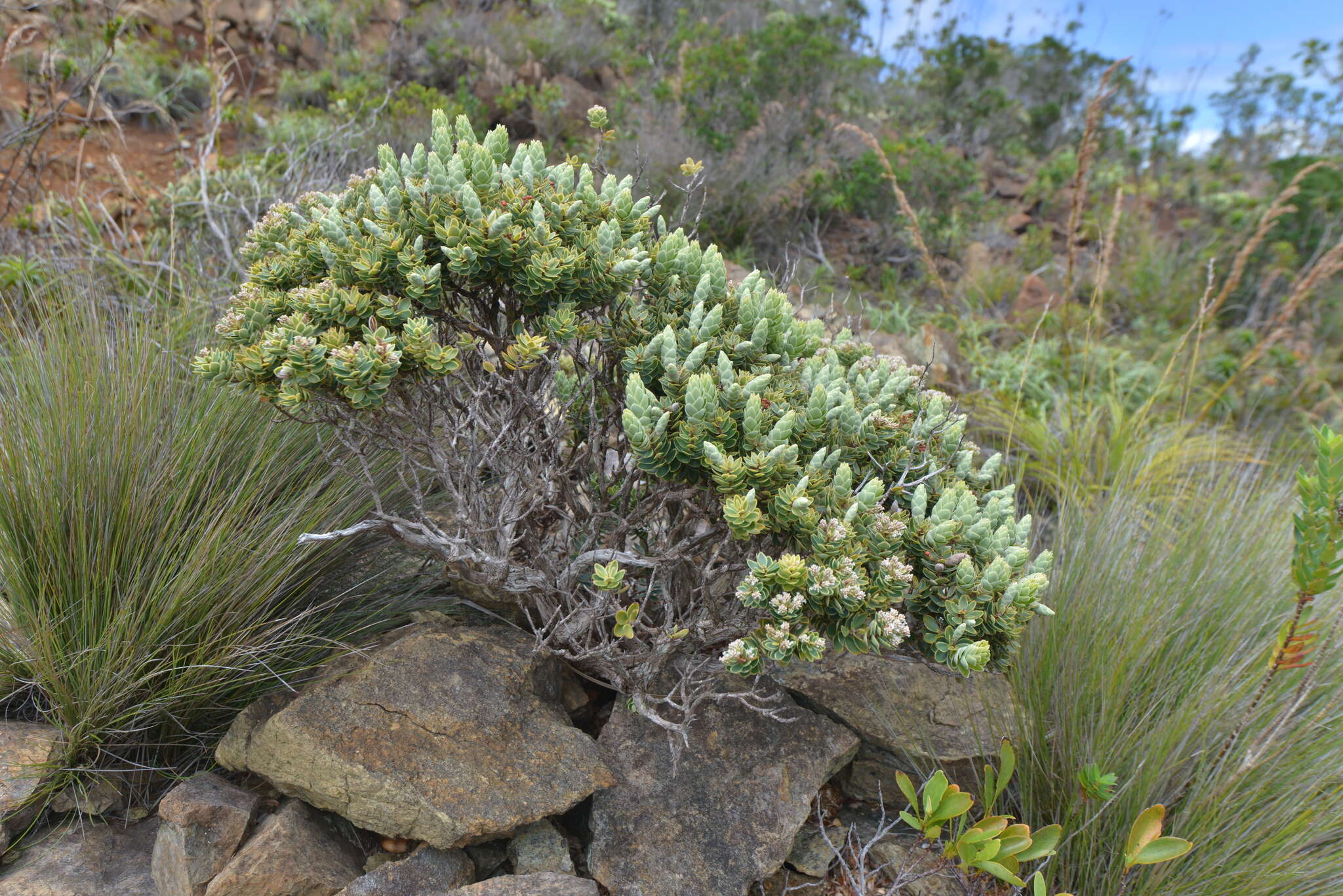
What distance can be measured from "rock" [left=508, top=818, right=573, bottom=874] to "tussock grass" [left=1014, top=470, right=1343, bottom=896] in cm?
138

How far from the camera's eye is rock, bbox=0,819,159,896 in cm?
215

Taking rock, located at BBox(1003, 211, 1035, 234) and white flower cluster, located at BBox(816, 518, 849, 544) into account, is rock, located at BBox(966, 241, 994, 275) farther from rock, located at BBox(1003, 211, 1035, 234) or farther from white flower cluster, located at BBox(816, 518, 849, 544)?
white flower cluster, located at BBox(816, 518, 849, 544)

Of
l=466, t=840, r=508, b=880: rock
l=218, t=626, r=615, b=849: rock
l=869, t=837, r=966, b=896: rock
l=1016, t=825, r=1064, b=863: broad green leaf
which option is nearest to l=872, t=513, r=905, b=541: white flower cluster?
l=1016, t=825, r=1064, b=863: broad green leaf

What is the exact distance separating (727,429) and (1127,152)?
1169cm

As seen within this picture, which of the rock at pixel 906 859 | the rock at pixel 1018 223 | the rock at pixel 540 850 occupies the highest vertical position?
the rock at pixel 1018 223

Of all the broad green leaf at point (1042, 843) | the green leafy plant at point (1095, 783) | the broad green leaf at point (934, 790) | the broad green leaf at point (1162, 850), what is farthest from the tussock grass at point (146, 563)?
the broad green leaf at point (1162, 850)

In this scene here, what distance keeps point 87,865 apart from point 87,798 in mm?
174

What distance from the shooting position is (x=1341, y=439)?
69.1 inches

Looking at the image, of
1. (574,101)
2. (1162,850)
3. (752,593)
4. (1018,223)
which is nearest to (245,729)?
(752,593)

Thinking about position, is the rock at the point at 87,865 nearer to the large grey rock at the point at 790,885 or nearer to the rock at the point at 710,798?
the rock at the point at 710,798

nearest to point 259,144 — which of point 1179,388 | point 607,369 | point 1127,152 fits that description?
point 607,369

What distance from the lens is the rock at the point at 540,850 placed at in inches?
90.4

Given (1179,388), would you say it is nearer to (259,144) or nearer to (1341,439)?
(1341,439)

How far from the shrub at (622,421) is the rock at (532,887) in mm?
484
